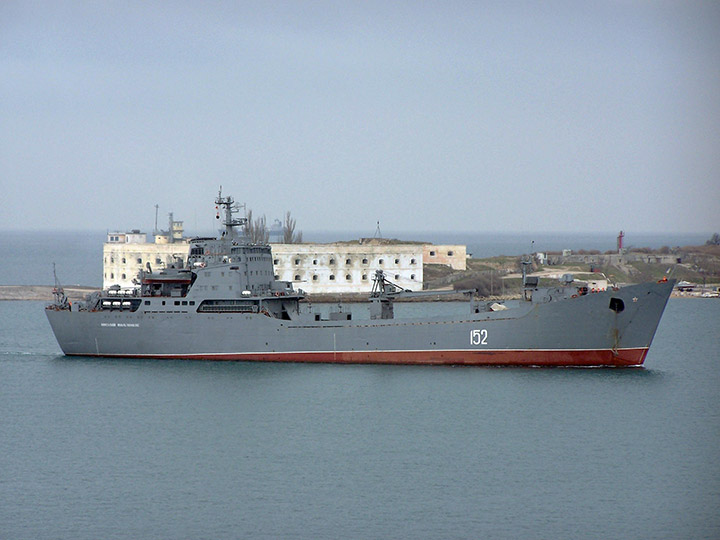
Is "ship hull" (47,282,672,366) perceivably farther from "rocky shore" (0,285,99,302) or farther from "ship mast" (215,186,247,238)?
"rocky shore" (0,285,99,302)

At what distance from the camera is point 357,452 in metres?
23.8

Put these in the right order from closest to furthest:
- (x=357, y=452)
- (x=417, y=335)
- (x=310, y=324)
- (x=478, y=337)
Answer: (x=357, y=452)
(x=478, y=337)
(x=417, y=335)
(x=310, y=324)

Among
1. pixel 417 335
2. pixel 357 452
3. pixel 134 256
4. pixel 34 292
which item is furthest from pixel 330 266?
pixel 357 452

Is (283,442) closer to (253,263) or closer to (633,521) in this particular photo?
(633,521)

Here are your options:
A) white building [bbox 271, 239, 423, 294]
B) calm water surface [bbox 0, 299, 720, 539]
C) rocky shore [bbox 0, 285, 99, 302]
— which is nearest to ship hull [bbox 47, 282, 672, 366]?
calm water surface [bbox 0, 299, 720, 539]

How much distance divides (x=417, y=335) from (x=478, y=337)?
2.26 m

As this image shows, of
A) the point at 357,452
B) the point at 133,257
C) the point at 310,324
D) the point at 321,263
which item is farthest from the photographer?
the point at 133,257

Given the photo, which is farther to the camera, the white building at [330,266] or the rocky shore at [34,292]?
the rocky shore at [34,292]

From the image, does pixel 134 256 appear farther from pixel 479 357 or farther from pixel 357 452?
pixel 357 452

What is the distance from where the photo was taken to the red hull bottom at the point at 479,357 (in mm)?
32969

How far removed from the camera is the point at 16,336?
45156 millimetres

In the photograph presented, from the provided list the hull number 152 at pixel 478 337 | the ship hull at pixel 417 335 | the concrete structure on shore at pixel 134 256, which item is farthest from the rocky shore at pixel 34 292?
the hull number 152 at pixel 478 337

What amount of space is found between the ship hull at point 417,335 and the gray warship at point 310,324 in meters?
0.04

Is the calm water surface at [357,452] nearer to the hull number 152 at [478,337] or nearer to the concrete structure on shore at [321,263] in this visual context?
the hull number 152 at [478,337]
